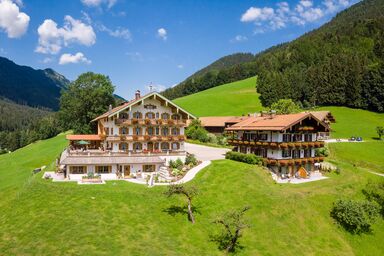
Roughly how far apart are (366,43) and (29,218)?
15736 centimetres

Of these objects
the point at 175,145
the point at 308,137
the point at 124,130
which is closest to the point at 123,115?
the point at 124,130

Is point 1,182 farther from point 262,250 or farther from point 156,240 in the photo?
point 262,250

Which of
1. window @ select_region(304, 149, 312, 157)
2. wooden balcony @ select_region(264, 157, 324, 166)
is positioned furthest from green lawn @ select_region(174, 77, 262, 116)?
wooden balcony @ select_region(264, 157, 324, 166)

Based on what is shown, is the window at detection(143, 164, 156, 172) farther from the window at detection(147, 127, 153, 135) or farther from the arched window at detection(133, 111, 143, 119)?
the arched window at detection(133, 111, 143, 119)

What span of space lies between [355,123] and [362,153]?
116ft

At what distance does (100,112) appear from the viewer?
79.6m

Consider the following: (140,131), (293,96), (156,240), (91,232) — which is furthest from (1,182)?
(293,96)

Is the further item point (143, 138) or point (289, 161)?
point (143, 138)

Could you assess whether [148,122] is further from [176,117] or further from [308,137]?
[308,137]

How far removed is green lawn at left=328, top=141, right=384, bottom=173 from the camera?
65438mm

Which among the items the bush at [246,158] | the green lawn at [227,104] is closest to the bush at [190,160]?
the bush at [246,158]

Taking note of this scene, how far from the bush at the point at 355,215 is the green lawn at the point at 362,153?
25.8 metres

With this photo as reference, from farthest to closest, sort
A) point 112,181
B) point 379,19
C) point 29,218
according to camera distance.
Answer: point 379,19 → point 112,181 → point 29,218

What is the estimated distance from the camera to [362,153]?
70750mm
